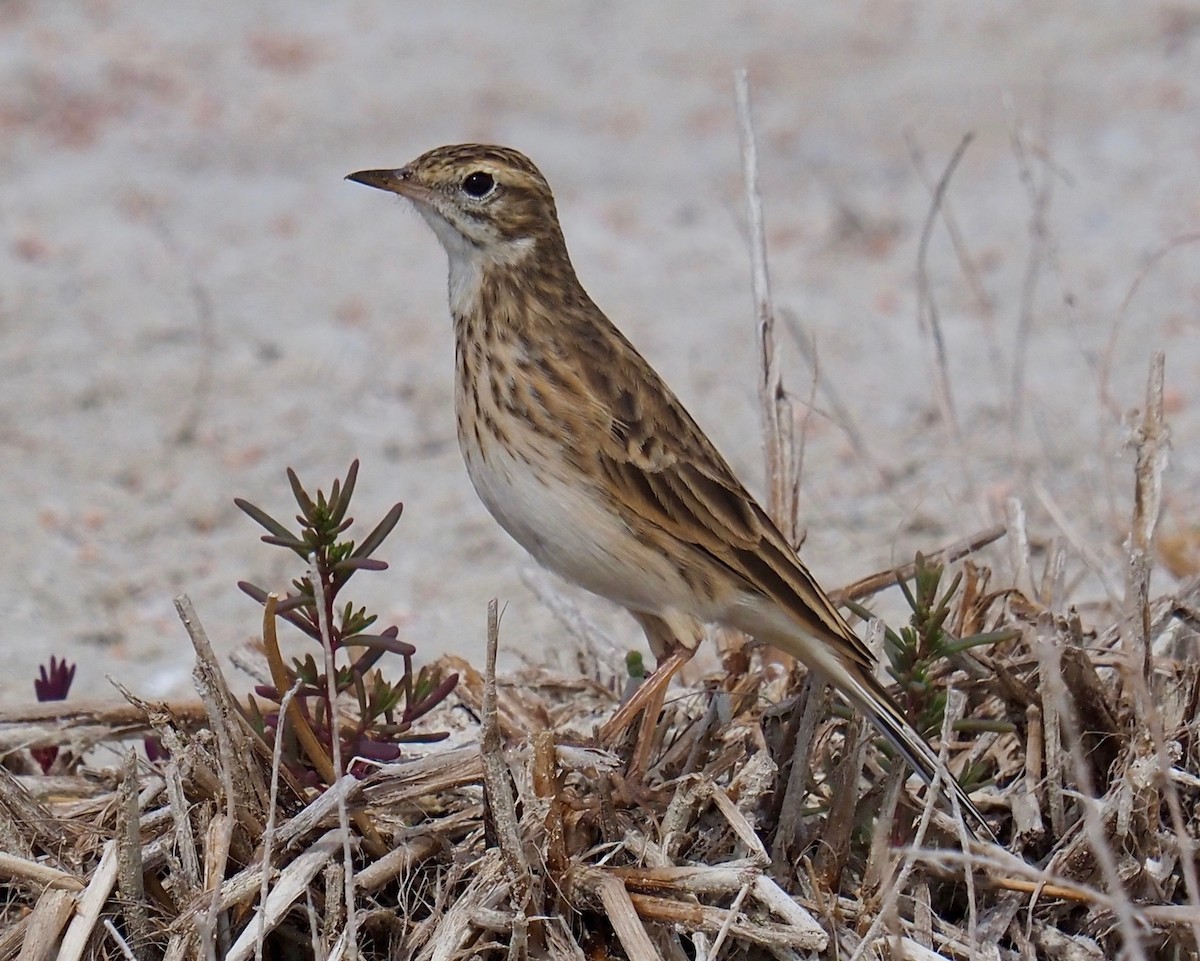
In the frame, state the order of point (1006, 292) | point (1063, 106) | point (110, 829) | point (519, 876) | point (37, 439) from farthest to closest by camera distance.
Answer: point (1063, 106), point (1006, 292), point (37, 439), point (110, 829), point (519, 876)

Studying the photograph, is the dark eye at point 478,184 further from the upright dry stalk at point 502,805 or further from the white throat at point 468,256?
the upright dry stalk at point 502,805

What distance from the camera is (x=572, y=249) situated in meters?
7.77

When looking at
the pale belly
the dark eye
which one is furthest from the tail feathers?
the dark eye

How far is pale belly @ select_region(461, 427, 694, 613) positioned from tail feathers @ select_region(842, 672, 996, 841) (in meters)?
0.49

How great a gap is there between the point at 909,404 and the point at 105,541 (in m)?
2.83

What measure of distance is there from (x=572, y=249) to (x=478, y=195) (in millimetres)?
3726

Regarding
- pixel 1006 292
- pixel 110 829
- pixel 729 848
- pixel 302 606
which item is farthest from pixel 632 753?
pixel 1006 292

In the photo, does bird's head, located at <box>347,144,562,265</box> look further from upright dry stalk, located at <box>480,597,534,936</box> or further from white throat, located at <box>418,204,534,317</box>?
upright dry stalk, located at <box>480,597,534,936</box>

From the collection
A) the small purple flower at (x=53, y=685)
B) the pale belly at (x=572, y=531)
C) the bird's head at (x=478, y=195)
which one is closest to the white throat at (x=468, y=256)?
the bird's head at (x=478, y=195)

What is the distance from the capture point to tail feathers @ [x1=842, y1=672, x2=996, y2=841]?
10.7 feet

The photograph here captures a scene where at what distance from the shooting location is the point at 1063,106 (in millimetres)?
8602

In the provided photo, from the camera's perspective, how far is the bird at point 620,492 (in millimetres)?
3629

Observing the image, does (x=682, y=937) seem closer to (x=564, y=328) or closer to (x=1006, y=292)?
(x=564, y=328)

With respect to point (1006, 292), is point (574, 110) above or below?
above
